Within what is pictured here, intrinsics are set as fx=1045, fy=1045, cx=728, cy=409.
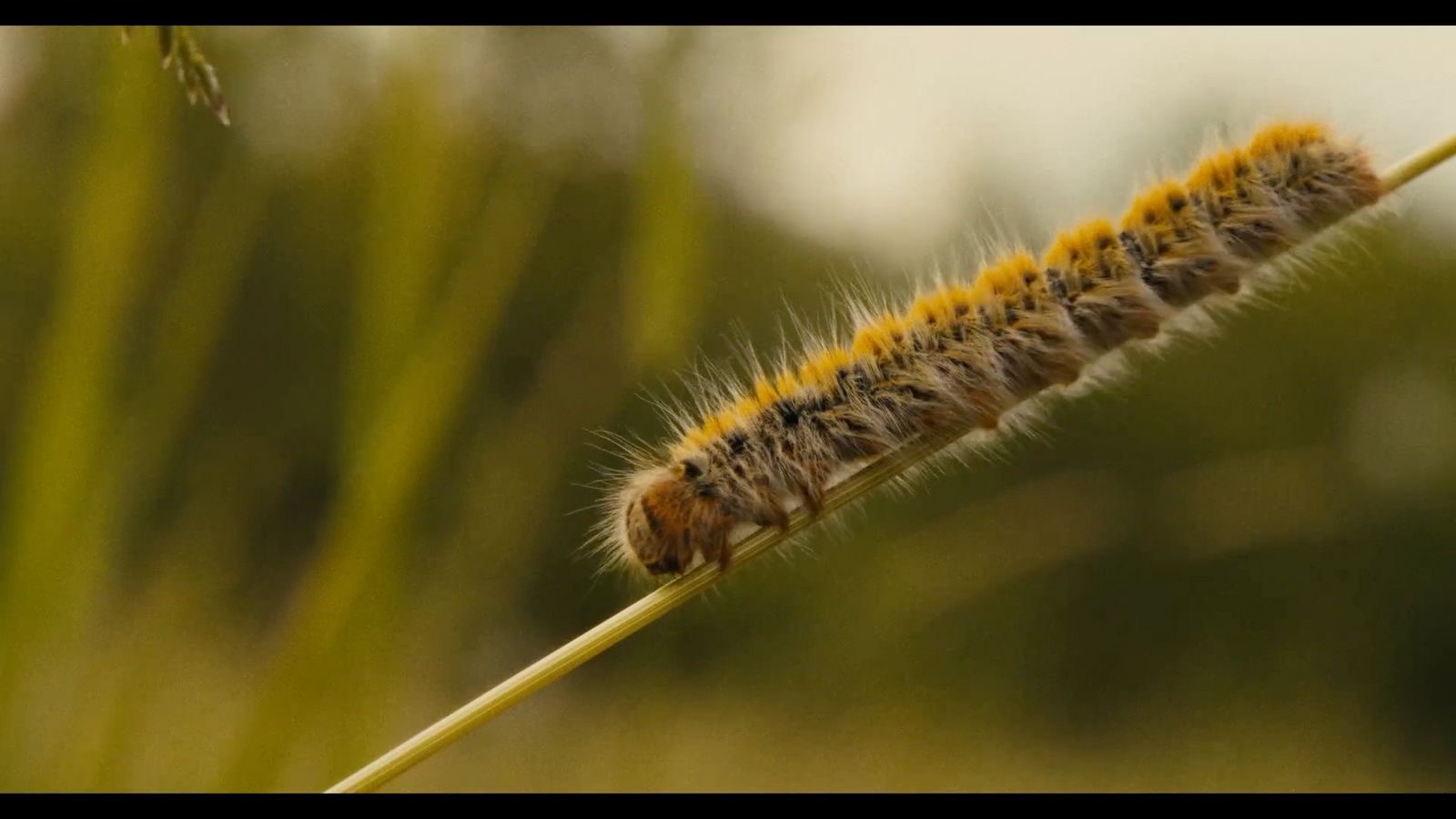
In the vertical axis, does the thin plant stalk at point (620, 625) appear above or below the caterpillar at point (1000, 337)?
below

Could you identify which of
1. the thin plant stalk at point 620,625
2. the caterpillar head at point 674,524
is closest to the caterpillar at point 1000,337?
the caterpillar head at point 674,524

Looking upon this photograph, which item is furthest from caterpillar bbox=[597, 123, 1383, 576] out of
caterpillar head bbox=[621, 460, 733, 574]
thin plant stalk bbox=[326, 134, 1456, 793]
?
thin plant stalk bbox=[326, 134, 1456, 793]

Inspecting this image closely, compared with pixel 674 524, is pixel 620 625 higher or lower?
lower

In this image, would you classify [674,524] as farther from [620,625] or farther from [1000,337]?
[1000,337]

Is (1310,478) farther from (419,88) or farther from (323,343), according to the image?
(323,343)

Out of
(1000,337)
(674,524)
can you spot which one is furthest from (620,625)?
(1000,337)

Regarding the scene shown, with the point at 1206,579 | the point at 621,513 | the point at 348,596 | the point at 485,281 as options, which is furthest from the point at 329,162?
the point at 1206,579

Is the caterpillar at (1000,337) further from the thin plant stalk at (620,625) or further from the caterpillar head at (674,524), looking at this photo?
the thin plant stalk at (620,625)
